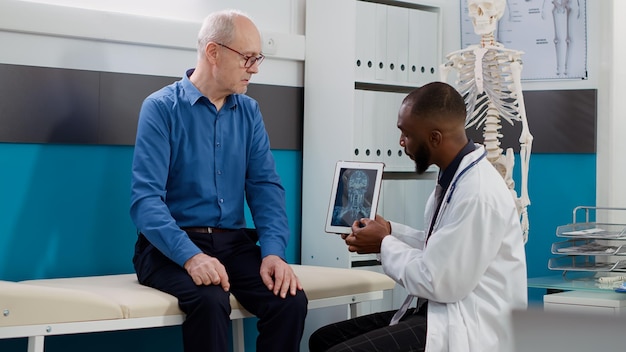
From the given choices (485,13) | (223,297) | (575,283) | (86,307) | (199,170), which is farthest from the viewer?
(485,13)

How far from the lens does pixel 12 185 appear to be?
2.92 metres

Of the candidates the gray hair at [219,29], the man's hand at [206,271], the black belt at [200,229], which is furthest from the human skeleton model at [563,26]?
the man's hand at [206,271]

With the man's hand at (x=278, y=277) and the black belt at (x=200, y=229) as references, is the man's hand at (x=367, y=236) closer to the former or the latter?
the man's hand at (x=278, y=277)

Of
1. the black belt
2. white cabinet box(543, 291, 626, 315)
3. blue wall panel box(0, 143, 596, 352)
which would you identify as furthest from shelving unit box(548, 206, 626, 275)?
blue wall panel box(0, 143, 596, 352)

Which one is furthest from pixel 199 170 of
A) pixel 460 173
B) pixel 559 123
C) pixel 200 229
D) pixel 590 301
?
pixel 559 123

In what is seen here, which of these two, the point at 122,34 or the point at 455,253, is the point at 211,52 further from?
the point at 455,253

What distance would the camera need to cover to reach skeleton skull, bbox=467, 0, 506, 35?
347 centimetres

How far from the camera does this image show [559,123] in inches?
150

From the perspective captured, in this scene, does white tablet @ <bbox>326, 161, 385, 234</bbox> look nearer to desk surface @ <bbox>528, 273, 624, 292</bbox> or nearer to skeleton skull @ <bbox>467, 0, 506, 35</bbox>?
desk surface @ <bbox>528, 273, 624, 292</bbox>

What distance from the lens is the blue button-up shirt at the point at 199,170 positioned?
2602 millimetres

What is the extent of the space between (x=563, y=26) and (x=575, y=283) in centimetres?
126

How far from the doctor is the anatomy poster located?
178cm

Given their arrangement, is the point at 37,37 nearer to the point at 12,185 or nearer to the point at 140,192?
the point at 12,185

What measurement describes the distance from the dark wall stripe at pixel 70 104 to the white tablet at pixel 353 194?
0.94 m
